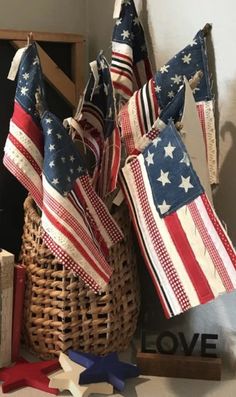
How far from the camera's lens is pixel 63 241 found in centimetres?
87

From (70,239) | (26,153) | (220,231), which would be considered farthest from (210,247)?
(26,153)

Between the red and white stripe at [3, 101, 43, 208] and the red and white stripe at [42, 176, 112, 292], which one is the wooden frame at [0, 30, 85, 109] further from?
the red and white stripe at [42, 176, 112, 292]

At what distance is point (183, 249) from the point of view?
0.85 m

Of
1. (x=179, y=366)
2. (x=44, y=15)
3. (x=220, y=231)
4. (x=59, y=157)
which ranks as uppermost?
(x=44, y=15)

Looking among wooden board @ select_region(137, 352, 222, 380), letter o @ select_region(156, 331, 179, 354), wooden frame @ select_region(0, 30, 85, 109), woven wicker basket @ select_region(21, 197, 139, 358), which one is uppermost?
wooden frame @ select_region(0, 30, 85, 109)

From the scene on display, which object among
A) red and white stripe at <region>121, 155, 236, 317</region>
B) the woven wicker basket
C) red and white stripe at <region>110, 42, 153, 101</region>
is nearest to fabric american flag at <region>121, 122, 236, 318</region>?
red and white stripe at <region>121, 155, 236, 317</region>

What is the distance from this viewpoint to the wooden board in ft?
3.04

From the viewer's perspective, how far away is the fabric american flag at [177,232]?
0.83 meters

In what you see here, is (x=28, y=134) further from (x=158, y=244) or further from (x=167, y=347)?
(x=167, y=347)

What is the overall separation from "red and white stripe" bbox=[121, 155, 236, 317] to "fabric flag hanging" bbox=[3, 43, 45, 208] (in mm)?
161

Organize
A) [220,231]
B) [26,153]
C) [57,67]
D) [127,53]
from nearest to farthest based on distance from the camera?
[220,231]
[26,153]
[127,53]
[57,67]

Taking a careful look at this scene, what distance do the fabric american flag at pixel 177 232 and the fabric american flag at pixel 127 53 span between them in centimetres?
22

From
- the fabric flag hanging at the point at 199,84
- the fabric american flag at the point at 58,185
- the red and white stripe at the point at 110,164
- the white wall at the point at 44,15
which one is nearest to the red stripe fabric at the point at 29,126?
the fabric american flag at the point at 58,185

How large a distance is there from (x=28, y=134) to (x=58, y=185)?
119 millimetres
